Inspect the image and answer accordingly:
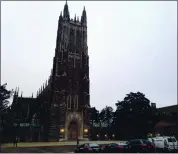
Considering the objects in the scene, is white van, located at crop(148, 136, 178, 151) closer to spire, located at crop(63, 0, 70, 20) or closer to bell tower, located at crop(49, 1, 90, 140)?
bell tower, located at crop(49, 1, 90, 140)

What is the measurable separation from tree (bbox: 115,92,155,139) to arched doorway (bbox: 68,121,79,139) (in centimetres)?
1018

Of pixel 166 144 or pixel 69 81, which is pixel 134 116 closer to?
pixel 69 81

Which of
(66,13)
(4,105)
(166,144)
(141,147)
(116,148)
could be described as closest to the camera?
(141,147)

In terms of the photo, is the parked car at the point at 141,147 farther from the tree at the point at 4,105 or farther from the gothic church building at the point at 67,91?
the gothic church building at the point at 67,91

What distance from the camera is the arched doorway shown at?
56625 mm

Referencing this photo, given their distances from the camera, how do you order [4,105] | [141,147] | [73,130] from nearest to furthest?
[141,147] → [4,105] → [73,130]

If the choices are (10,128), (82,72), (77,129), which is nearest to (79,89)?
(82,72)

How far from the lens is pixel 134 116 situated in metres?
55.5

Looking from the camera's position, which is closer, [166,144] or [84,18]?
[166,144]

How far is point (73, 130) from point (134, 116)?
1431 centimetres

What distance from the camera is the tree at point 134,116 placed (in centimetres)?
5512

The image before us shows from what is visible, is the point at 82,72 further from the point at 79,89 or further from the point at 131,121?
the point at 131,121

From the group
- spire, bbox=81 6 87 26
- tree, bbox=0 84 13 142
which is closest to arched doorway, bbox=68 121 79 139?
tree, bbox=0 84 13 142

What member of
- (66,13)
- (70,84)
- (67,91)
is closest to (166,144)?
(67,91)
